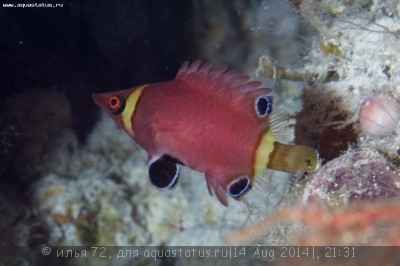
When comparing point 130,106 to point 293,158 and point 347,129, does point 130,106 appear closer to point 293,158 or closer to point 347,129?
point 293,158

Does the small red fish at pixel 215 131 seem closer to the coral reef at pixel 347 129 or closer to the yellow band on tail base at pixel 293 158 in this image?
the yellow band on tail base at pixel 293 158

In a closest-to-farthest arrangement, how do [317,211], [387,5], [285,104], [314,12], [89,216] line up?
1. [317,211]
2. [387,5]
3. [314,12]
4. [285,104]
5. [89,216]

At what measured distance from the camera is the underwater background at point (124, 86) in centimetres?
369

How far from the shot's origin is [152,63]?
530 centimetres

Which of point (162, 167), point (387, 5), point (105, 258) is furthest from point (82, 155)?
point (387, 5)

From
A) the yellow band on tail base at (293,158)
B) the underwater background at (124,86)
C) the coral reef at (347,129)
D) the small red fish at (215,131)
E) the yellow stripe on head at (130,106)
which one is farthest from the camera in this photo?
the underwater background at (124,86)

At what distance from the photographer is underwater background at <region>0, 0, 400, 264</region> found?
3691 millimetres

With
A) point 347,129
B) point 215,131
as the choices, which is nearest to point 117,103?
point 215,131

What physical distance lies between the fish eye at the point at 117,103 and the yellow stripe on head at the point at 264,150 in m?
1.13

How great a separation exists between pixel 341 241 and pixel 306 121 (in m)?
1.99

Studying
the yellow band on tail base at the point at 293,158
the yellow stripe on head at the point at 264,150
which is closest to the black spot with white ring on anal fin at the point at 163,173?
the yellow stripe on head at the point at 264,150

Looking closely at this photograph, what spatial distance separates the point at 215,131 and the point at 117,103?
0.83m

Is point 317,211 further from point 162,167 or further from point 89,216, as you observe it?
point 89,216

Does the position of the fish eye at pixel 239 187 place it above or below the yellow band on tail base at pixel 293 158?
below
